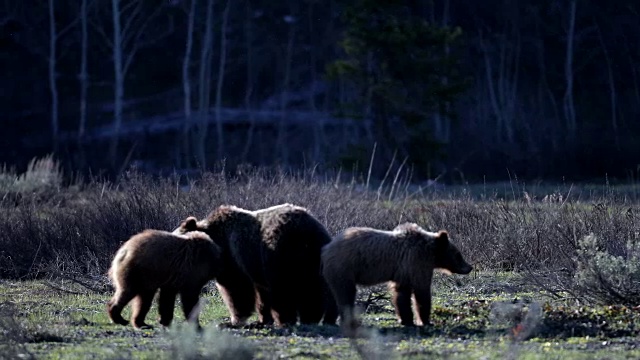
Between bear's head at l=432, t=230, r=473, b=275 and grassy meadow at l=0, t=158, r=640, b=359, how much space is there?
51 centimetres

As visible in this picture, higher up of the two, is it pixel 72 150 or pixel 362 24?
pixel 362 24

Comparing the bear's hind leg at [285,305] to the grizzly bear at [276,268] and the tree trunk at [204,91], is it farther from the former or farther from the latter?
the tree trunk at [204,91]

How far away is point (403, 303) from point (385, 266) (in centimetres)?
43

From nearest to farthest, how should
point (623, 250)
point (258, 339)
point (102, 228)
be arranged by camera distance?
1. point (258, 339)
2. point (623, 250)
3. point (102, 228)

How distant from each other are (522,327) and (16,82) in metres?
49.0

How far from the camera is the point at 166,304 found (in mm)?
13508

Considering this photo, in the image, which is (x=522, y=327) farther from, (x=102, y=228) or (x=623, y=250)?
(x=102, y=228)

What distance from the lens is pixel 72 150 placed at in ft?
175

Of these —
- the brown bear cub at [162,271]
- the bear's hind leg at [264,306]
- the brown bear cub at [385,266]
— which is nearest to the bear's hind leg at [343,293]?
the brown bear cub at [385,266]

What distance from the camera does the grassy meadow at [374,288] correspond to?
11.2m

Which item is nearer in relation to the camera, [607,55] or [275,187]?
[275,187]

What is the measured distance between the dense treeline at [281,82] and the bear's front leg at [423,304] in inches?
1395

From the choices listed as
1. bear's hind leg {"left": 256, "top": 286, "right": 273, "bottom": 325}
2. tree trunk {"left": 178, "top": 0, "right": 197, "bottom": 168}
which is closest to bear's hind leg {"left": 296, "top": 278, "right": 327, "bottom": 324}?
bear's hind leg {"left": 256, "top": 286, "right": 273, "bottom": 325}

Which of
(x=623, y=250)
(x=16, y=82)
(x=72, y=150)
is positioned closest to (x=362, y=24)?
(x=72, y=150)
